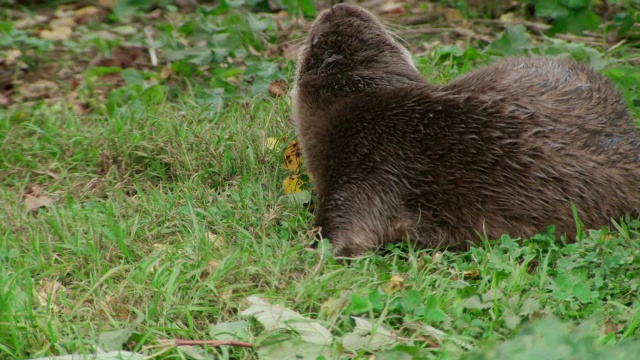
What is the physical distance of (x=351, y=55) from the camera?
13.5 ft

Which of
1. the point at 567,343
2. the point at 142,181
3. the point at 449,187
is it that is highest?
the point at 567,343

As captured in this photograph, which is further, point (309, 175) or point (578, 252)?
point (309, 175)

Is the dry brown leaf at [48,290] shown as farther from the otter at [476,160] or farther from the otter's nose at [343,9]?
the otter's nose at [343,9]

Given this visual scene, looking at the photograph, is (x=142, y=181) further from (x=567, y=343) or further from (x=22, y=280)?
(x=567, y=343)

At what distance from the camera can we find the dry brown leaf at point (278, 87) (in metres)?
4.96

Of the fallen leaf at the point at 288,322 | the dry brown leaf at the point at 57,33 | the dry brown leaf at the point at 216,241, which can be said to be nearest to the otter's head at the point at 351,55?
the dry brown leaf at the point at 216,241

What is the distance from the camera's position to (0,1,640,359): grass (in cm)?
297

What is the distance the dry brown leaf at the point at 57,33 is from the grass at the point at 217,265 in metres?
1.89

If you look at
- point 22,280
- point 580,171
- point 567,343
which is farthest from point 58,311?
point 580,171

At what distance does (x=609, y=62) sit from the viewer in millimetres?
5129

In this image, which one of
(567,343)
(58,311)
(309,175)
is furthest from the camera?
(309,175)

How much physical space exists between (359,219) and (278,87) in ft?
5.30

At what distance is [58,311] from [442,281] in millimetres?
1427

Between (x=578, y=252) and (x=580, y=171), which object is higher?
(x=580, y=171)
